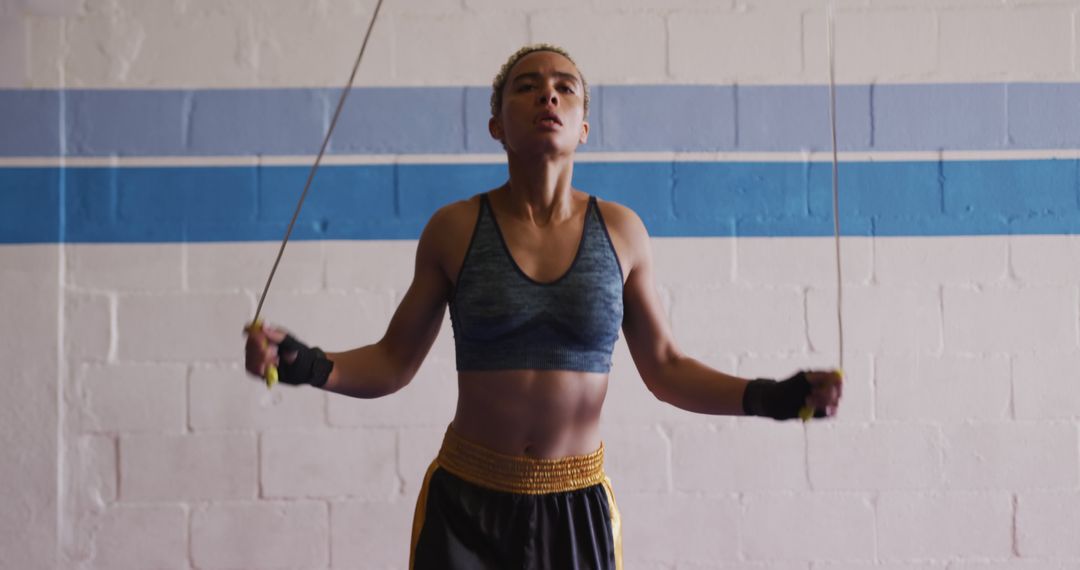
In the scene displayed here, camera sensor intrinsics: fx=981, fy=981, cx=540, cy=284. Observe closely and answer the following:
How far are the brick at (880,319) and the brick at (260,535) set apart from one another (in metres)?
1.21

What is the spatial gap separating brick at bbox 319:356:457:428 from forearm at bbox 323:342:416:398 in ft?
2.21

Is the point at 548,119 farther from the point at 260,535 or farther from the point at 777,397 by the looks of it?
the point at 260,535

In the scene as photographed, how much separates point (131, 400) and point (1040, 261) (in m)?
2.11

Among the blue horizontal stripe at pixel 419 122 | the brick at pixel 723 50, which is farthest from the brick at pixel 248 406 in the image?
the brick at pixel 723 50

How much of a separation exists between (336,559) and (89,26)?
4.41ft

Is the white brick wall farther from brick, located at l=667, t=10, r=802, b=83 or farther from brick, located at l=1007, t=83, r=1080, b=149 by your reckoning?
brick, located at l=667, t=10, r=802, b=83

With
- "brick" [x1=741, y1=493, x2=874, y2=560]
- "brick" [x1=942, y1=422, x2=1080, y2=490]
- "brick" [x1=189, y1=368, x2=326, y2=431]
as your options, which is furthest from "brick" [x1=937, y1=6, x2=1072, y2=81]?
"brick" [x1=189, y1=368, x2=326, y2=431]

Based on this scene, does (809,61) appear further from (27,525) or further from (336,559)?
(27,525)

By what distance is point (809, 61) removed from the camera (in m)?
2.29

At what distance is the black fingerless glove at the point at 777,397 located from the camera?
1353 millimetres

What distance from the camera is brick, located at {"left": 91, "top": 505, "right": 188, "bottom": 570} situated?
2.21 meters

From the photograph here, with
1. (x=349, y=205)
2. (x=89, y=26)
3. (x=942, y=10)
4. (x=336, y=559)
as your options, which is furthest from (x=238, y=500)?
(x=942, y=10)

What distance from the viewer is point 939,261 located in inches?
89.6

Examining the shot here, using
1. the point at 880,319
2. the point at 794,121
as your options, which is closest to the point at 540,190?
the point at 794,121
